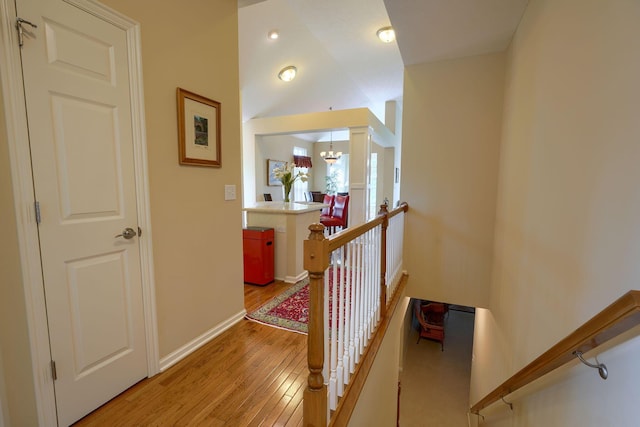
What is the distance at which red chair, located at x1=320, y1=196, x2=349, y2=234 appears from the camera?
4.92 metres

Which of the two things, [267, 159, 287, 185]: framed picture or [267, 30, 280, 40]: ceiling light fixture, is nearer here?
[267, 30, 280, 40]: ceiling light fixture

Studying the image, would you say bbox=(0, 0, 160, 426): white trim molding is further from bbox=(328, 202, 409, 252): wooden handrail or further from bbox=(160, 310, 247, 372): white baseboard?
bbox=(328, 202, 409, 252): wooden handrail

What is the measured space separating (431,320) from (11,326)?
644 centimetres

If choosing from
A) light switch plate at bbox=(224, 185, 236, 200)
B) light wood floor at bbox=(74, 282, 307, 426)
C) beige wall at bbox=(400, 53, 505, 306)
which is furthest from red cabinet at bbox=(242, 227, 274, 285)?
beige wall at bbox=(400, 53, 505, 306)

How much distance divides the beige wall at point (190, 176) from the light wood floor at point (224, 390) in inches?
8.0

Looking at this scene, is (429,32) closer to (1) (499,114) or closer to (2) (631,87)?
(1) (499,114)

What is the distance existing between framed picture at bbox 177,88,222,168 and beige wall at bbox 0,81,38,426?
2.72ft

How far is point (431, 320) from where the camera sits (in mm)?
6133

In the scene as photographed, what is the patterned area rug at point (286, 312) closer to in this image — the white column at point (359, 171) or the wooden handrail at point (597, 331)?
the wooden handrail at point (597, 331)

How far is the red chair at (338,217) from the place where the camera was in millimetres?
4918

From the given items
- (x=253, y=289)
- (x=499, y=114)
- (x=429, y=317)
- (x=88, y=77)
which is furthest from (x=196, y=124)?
(x=429, y=317)

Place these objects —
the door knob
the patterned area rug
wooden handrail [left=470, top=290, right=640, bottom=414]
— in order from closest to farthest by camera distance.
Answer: wooden handrail [left=470, top=290, right=640, bottom=414], the door knob, the patterned area rug

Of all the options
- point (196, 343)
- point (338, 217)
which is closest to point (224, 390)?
point (196, 343)

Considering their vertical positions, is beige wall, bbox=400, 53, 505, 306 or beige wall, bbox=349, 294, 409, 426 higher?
beige wall, bbox=400, 53, 505, 306
